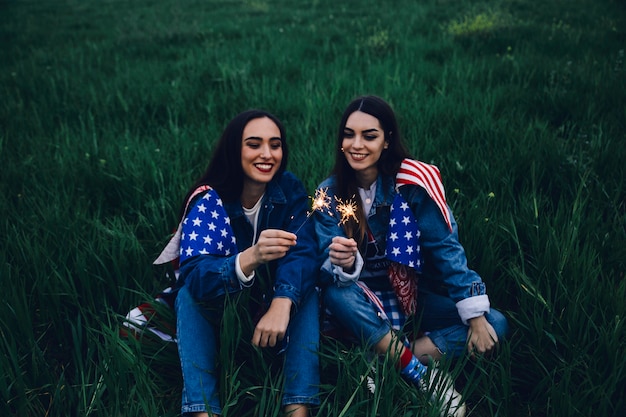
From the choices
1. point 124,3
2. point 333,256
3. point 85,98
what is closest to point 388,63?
point 85,98

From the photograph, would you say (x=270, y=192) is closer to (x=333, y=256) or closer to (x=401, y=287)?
(x=333, y=256)

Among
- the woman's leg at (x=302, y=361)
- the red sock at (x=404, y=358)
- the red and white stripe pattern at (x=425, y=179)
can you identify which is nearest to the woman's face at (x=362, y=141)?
the red and white stripe pattern at (x=425, y=179)

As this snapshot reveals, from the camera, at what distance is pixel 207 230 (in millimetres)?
1806

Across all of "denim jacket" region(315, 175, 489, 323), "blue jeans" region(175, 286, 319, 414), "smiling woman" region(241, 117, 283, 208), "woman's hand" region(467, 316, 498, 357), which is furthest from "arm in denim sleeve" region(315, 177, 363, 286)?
"woman's hand" region(467, 316, 498, 357)

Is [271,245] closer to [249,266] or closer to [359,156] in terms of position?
[249,266]

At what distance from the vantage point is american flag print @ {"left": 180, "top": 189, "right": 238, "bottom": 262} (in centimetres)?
177

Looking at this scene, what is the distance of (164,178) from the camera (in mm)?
2797

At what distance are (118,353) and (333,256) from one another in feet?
2.78

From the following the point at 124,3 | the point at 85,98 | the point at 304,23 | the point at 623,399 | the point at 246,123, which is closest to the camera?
the point at 623,399

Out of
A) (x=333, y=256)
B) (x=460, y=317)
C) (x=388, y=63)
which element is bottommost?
(x=460, y=317)

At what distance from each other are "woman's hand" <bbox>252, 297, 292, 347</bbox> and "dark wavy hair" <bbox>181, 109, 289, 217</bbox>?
63 centimetres

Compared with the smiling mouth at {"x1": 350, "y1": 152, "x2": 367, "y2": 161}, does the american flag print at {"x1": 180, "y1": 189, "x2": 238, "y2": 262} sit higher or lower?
lower

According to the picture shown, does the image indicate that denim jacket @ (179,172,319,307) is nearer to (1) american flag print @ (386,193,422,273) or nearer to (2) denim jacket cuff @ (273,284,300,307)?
(2) denim jacket cuff @ (273,284,300,307)

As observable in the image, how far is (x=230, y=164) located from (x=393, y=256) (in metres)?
0.86
